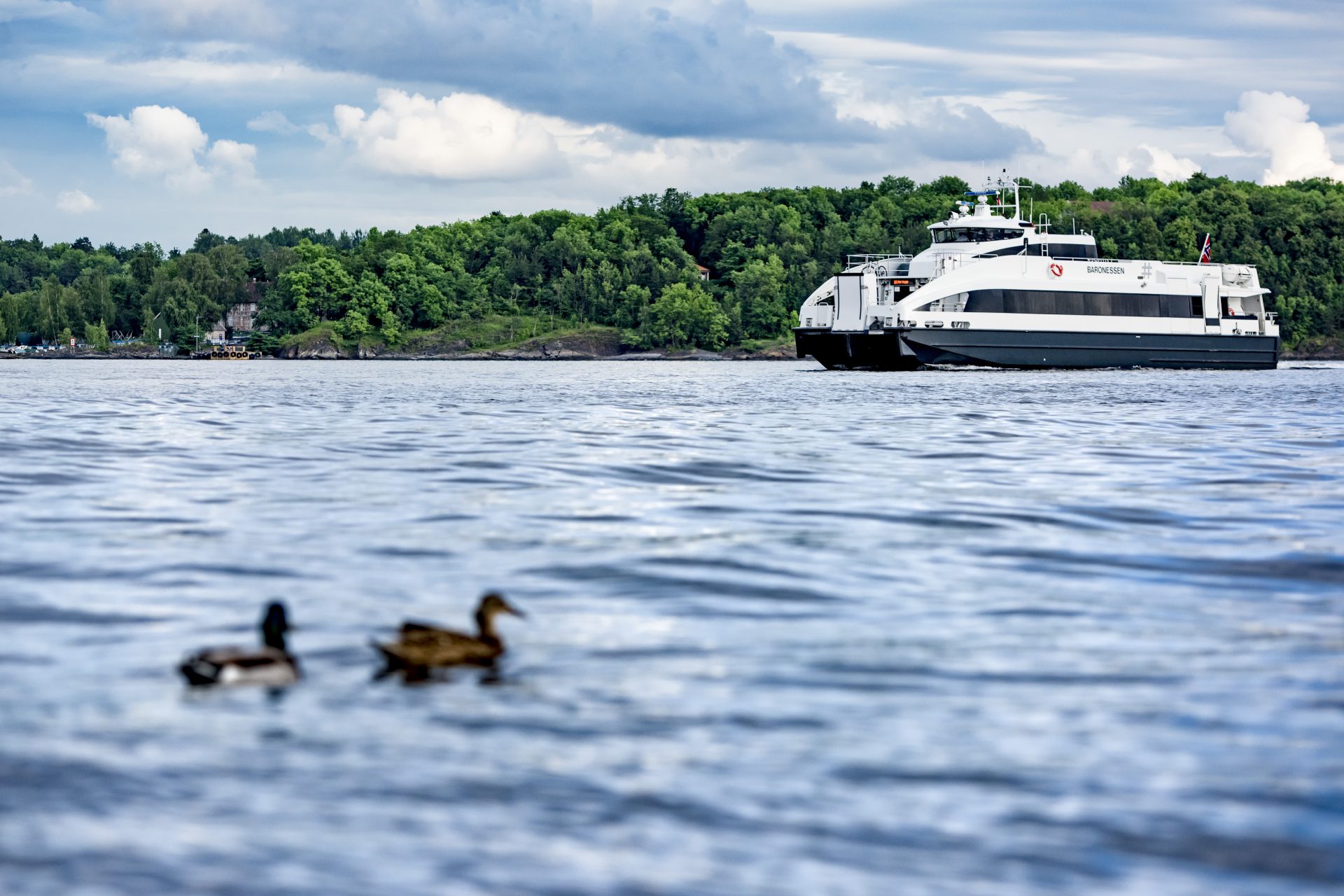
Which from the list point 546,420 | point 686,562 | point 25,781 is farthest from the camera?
point 546,420

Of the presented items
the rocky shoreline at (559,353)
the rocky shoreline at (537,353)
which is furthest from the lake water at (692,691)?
the rocky shoreline at (537,353)

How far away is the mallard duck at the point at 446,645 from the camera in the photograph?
826 cm

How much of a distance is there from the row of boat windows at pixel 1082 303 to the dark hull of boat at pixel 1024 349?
3.61 feet

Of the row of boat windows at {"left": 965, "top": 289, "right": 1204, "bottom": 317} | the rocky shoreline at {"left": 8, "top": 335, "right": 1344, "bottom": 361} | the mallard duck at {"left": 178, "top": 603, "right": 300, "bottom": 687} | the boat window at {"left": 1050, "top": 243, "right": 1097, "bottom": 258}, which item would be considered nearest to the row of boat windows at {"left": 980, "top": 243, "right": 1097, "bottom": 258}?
the boat window at {"left": 1050, "top": 243, "right": 1097, "bottom": 258}

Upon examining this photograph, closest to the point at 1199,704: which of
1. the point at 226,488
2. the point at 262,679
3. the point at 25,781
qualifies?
the point at 262,679

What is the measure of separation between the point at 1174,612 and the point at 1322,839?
479 cm

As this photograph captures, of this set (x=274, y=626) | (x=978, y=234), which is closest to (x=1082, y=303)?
(x=978, y=234)

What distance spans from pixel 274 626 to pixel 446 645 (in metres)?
0.95

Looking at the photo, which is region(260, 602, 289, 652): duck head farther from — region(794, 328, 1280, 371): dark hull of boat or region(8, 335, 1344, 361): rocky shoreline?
region(8, 335, 1344, 361): rocky shoreline

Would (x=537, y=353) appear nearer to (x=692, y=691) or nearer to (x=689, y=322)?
(x=689, y=322)

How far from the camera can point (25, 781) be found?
6477 millimetres

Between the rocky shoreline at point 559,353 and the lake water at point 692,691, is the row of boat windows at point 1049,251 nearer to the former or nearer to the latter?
the lake water at point 692,691

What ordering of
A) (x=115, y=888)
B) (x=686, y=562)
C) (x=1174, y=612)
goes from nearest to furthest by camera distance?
(x=115, y=888) → (x=1174, y=612) → (x=686, y=562)

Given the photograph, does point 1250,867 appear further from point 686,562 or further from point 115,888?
point 686,562
